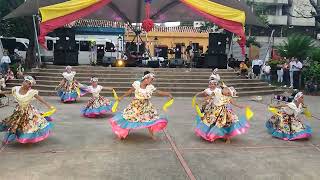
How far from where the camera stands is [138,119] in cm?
865

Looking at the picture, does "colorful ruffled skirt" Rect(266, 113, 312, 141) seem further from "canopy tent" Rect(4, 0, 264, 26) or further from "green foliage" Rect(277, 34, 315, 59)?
"green foliage" Rect(277, 34, 315, 59)

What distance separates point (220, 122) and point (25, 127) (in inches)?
155

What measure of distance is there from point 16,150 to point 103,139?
1847 mm

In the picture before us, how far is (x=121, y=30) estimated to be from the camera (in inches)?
1359

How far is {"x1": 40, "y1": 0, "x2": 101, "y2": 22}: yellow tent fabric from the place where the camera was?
17.0 metres

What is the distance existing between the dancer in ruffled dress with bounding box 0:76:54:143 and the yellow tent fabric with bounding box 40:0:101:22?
365 inches

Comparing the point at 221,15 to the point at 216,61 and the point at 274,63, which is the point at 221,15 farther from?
the point at 274,63

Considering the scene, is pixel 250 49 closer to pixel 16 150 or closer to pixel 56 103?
pixel 56 103

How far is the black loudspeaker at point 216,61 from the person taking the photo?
21.5 metres

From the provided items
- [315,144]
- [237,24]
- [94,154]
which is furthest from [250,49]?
[94,154]

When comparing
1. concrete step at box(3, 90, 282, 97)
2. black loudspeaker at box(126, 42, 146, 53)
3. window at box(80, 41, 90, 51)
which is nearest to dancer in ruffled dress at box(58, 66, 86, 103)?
concrete step at box(3, 90, 282, 97)

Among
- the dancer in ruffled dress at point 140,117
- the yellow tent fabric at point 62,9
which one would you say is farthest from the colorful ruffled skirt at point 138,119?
the yellow tent fabric at point 62,9

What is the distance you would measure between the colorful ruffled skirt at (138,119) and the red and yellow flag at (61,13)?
30.7ft

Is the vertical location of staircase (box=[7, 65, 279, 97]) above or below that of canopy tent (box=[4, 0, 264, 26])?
below
